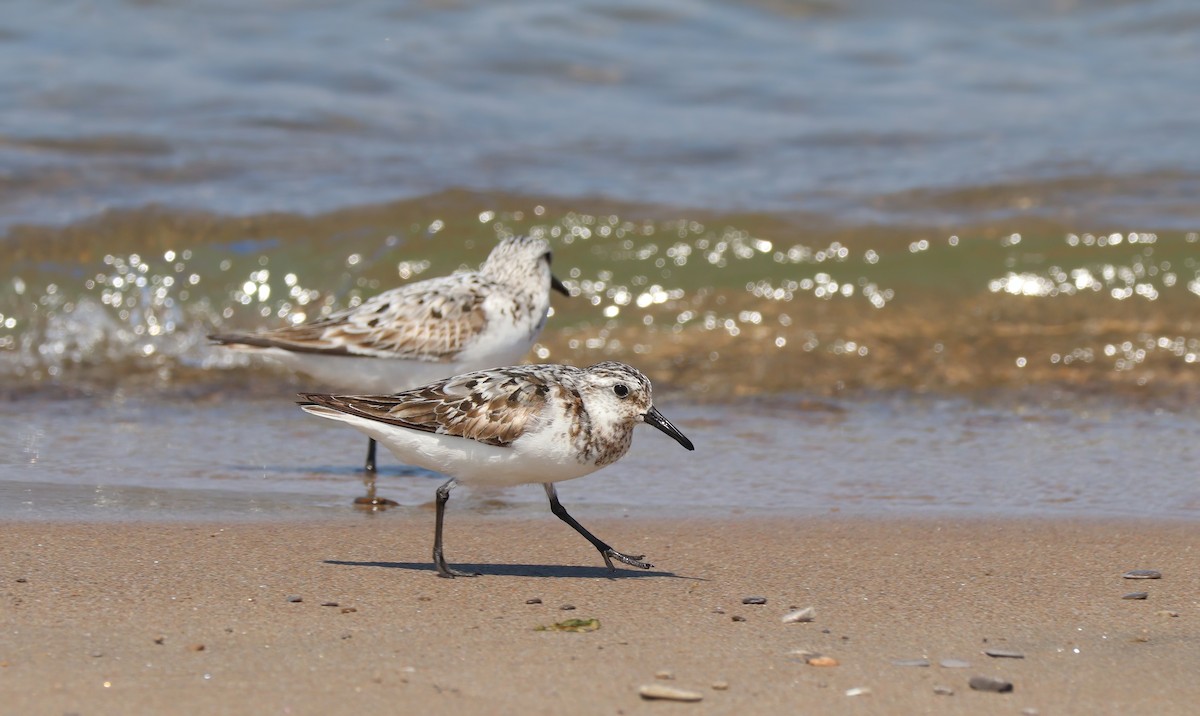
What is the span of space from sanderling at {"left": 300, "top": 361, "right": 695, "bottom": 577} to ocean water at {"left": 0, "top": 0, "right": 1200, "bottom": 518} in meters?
1.09

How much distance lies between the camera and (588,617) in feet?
15.5

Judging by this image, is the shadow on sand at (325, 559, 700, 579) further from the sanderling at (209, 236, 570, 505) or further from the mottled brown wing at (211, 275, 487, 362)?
the mottled brown wing at (211, 275, 487, 362)

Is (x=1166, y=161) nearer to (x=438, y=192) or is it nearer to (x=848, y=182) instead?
(x=848, y=182)

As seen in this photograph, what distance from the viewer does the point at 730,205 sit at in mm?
12391

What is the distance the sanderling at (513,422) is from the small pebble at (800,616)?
2.59ft

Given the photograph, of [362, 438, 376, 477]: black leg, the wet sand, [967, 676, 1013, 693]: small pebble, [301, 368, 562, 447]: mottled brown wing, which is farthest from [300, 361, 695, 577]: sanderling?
[362, 438, 376, 477]: black leg

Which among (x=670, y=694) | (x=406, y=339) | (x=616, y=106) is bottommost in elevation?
(x=670, y=694)

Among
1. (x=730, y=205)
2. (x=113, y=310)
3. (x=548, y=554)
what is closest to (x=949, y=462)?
(x=548, y=554)

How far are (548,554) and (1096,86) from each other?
11.5 metres

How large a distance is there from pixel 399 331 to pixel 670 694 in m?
4.02

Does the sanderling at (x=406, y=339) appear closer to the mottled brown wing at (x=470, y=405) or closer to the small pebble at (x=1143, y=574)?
the mottled brown wing at (x=470, y=405)

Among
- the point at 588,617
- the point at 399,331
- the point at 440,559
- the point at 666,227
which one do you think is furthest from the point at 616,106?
the point at 588,617

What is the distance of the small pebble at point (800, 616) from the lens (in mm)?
4711

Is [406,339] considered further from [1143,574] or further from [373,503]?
[1143,574]
